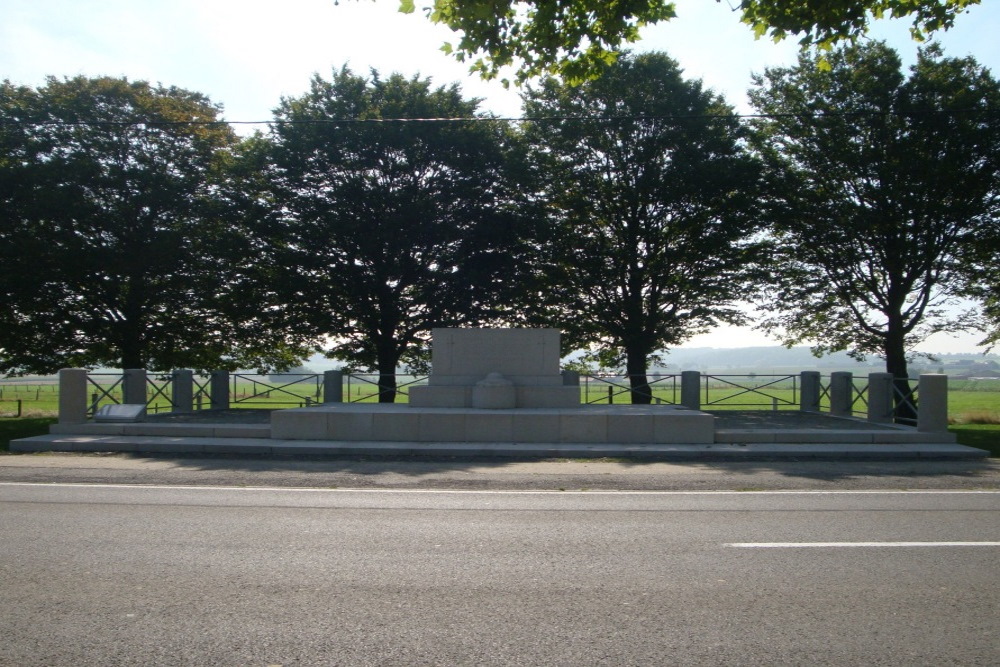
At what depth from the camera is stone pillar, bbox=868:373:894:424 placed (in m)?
18.4

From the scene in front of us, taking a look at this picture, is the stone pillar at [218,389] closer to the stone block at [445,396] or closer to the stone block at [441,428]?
the stone block at [445,396]

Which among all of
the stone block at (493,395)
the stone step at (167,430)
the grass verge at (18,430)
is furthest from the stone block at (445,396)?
the grass verge at (18,430)

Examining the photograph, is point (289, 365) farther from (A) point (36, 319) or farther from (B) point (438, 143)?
(B) point (438, 143)

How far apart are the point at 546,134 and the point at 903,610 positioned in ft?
73.9

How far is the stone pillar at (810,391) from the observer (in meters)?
22.4

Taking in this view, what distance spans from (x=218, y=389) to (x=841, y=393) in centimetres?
1890

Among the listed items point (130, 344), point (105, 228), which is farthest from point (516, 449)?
point (105, 228)

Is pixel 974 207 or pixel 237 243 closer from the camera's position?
pixel 974 207

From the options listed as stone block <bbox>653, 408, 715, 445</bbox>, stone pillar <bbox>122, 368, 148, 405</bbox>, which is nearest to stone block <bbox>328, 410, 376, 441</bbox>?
stone block <bbox>653, 408, 715, 445</bbox>

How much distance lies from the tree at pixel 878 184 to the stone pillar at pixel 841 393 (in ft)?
4.72

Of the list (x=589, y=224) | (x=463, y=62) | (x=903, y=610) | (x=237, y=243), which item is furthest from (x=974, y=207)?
(x=237, y=243)

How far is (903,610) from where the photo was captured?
473cm

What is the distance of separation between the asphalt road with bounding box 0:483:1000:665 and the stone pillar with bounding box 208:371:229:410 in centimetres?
1444

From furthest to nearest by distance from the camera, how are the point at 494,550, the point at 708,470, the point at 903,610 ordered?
the point at 708,470
the point at 494,550
the point at 903,610
